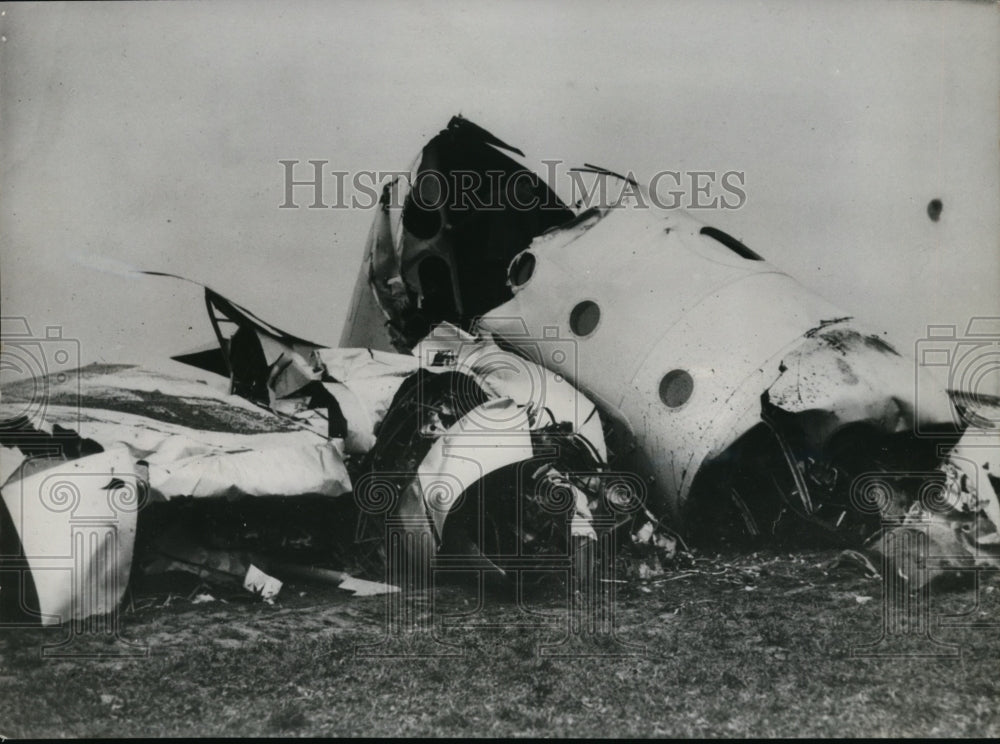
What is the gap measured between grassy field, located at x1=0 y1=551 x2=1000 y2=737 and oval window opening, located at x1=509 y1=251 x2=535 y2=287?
4.69 feet

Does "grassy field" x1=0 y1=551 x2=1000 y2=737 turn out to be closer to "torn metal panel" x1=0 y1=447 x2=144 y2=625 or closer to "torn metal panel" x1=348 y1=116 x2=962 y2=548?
"torn metal panel" x1=0 y1=447 x2=144 y2=625

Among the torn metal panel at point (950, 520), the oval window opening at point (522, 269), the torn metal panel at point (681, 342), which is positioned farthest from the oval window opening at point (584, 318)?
the torn metal panel at point (950, 520)

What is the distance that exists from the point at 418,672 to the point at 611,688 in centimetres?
84

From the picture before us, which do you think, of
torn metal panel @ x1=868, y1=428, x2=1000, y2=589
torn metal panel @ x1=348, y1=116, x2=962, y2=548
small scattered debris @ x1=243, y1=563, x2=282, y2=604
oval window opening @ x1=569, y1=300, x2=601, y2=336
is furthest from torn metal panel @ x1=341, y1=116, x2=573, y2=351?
torn metal panel @ x1=868, y1=428, x2=1000, y2=589

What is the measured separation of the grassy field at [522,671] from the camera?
11.3 feet

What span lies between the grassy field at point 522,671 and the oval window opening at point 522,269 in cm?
143

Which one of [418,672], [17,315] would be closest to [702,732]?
[418,672]

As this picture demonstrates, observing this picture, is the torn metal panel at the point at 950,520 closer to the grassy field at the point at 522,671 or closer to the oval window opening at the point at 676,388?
the grassy field at the point at 522,671

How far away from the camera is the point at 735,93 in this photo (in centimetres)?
366

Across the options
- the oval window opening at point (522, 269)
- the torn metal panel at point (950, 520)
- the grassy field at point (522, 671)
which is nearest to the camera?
the grassy field at point (522, 671)

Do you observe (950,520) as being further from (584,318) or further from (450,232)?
(450,232)

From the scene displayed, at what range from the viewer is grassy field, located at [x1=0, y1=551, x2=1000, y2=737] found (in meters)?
3.44

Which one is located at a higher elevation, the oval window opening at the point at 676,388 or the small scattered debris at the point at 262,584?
the oval window opening at the point at 676,388

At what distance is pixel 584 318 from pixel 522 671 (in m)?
1.58
